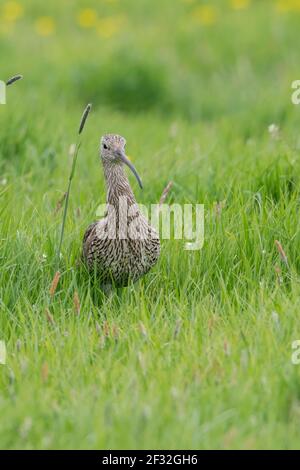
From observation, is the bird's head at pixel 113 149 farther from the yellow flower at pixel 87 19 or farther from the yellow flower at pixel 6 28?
the yellow flower at pixel 87 19

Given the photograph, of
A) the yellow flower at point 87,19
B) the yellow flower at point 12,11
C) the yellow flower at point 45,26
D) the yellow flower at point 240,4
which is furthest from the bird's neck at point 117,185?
the yellow flower at point 12,11

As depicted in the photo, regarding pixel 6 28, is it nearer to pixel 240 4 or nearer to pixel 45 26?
pixel 45 26

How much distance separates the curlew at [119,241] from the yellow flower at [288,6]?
22.9ft

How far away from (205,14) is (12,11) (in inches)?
104

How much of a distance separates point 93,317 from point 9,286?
1.58 feet

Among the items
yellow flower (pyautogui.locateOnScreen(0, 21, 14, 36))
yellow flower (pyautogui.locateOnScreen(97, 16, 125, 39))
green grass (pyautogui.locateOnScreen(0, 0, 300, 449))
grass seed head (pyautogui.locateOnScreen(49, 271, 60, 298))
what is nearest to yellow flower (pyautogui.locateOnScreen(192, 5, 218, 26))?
yellow flower (pyautogui.locateOnScreen(97, 16, 125, 39))

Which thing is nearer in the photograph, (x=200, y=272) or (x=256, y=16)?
(x=200, y=272)

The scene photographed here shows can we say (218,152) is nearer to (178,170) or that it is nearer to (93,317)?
(178,170)

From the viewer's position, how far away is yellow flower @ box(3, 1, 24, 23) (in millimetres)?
12307

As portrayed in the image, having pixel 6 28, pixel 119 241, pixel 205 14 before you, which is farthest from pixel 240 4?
pixel 119 241

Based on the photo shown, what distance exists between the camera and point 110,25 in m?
11.8

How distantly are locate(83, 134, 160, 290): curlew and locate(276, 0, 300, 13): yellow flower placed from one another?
22.9ft

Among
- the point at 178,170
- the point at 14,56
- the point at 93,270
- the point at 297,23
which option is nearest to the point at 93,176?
the point at 178,170

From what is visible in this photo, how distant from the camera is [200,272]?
Answer: 16.0ft
